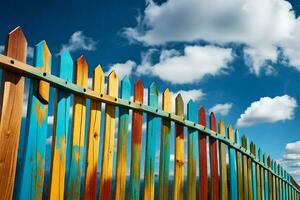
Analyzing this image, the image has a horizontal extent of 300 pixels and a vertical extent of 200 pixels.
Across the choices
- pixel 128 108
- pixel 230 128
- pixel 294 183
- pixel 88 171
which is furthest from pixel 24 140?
pixel 294 183

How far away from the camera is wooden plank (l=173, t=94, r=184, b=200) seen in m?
4.49

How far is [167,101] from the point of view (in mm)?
4359

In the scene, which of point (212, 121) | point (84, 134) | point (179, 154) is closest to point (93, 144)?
point (84, 134)

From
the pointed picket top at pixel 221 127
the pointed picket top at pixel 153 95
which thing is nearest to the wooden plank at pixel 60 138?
the pointed picket top at pixel 153 95

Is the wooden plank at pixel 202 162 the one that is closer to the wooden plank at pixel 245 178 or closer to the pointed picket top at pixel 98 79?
the wooden plank at pixel 245 178

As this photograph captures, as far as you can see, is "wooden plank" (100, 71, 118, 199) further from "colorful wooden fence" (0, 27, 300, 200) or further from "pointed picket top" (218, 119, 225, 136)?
"pointed picket top" (218, 119, 225, 136)

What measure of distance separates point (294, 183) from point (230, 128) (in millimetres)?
6597

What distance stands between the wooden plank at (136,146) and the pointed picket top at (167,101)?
0.43 m

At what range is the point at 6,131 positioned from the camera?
2.68 metres

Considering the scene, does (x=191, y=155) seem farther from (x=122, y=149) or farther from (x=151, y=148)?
(x=122, y=149)

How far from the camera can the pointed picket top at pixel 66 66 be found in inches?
123

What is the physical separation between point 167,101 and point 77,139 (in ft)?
4.62

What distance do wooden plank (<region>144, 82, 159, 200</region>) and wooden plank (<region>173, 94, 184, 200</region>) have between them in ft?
1.46

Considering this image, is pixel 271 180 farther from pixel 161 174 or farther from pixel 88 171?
pixel 88 171
